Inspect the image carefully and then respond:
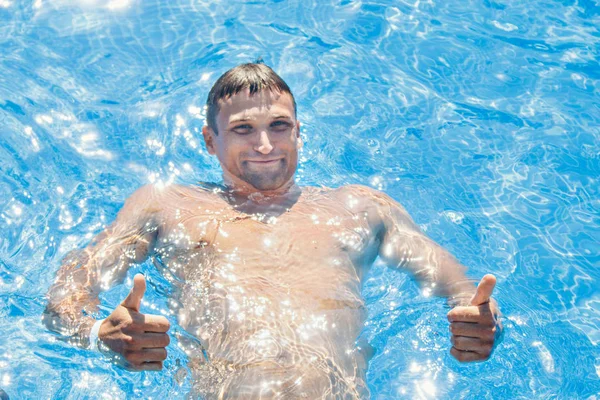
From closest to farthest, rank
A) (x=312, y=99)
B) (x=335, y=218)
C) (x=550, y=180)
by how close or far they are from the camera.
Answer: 1. (x=335, y=218)
2. (x=550, y=180)
3. (x=312, y=99)

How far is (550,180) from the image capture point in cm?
527

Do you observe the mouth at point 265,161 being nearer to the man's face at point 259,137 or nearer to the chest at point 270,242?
the man's face at point 259,137

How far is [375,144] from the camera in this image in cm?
559

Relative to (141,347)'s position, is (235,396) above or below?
below

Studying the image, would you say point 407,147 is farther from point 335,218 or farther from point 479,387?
point 479,387

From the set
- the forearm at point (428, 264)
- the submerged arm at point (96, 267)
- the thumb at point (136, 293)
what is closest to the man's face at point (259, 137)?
the submerged arm at point (96, 267)

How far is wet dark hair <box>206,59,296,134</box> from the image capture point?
428cm

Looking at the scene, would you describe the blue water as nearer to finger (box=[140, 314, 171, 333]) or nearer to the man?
the man

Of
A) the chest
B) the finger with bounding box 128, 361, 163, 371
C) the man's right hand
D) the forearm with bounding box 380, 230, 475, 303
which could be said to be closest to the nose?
the chest

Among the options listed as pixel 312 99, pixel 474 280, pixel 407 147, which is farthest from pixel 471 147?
pixel 474 280

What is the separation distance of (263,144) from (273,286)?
3.01 ft

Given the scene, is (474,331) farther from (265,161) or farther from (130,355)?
(265,161)

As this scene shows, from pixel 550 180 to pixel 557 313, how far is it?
1.25 meters

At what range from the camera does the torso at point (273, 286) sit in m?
3.30
